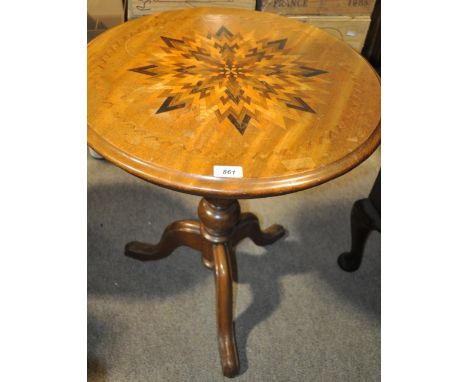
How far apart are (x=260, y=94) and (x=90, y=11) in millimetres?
1056

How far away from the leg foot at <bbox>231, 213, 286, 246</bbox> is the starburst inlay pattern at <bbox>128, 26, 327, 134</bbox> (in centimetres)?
56

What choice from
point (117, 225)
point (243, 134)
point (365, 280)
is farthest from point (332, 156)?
point (117, 225)

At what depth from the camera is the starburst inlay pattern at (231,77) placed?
0.96 metres

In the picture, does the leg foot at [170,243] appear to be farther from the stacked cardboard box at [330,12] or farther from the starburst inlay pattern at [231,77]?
the stacked cardboard box at [330,12]

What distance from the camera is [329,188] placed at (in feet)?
6.37

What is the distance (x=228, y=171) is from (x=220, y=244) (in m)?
0.56

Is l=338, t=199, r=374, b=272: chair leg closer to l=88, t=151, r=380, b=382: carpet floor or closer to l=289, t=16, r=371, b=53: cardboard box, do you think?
l=88, t=151, r=380, b=382: carpet floor

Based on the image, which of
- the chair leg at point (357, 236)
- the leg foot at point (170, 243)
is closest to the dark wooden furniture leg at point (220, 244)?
the leg foot at point (170, 243)

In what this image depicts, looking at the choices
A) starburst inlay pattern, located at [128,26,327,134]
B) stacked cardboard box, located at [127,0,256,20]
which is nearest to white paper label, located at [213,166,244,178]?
starburst inlay pattern, located at [128,26,327,134]

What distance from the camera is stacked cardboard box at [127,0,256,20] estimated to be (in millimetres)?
1800

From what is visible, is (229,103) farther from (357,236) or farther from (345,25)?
(345,25)

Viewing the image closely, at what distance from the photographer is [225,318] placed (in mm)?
1276

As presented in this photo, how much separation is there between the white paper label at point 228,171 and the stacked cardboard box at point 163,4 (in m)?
1.28

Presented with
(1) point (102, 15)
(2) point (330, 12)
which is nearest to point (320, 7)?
(2) point (330, 12)
